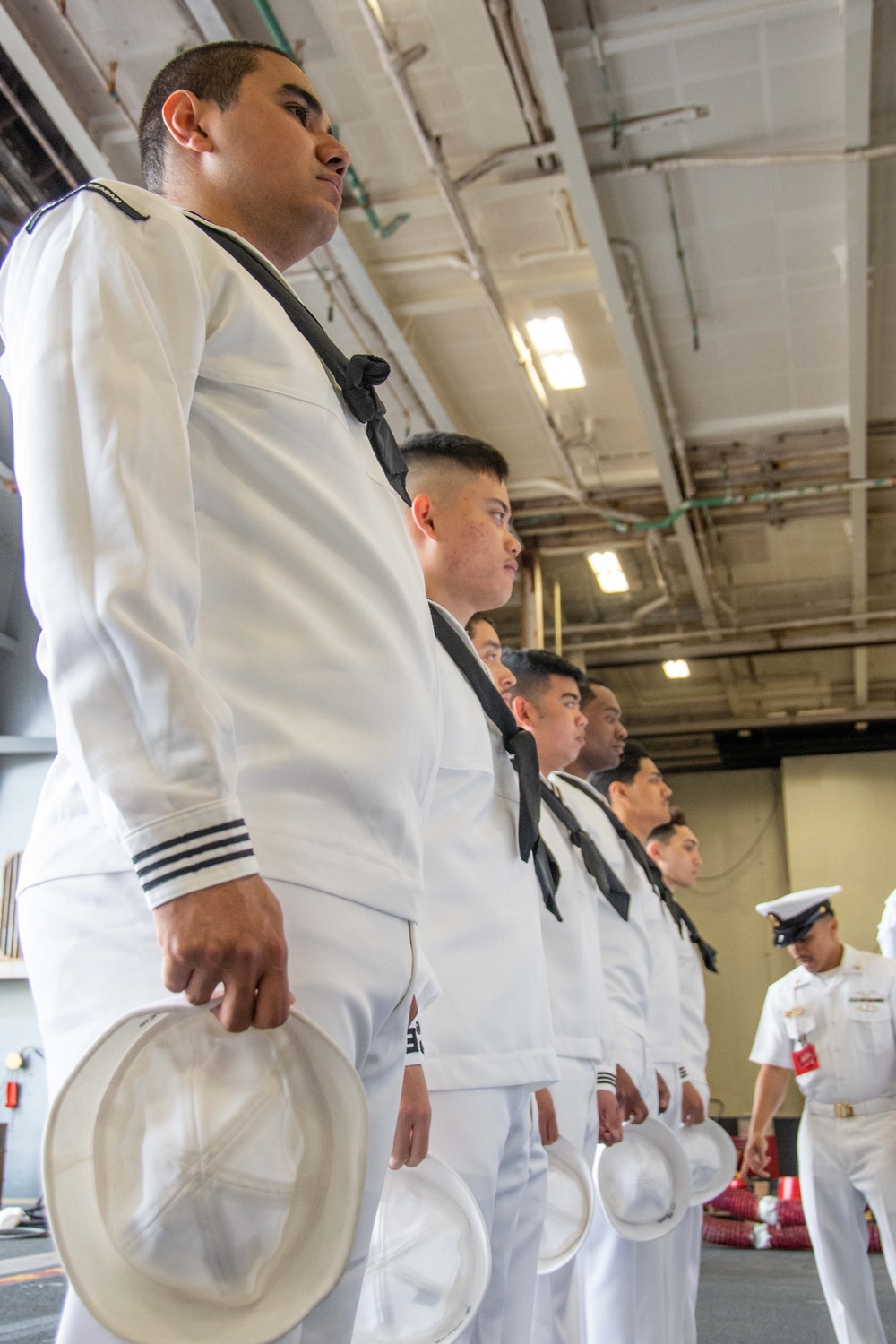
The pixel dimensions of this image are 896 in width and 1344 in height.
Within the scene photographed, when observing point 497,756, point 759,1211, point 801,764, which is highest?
point 801,764

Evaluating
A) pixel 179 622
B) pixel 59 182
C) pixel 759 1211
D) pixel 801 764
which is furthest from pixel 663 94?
pixel 801 764

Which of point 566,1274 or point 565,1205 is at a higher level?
point 565,1205

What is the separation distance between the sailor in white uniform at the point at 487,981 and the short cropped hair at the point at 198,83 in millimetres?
895

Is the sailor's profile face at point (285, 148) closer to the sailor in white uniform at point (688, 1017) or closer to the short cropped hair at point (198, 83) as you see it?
the short cropped hair at point (198, 83)

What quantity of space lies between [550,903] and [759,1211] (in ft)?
26.0

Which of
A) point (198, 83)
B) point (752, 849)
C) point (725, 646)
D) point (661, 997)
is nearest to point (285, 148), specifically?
point (198, 83)

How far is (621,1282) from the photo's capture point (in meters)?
3.45

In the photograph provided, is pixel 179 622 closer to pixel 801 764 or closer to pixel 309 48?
pixel 309 48

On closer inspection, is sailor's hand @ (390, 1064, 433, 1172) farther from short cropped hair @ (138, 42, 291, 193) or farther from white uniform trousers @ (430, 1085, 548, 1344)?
short cropped hair @ (138, 42, 291, 193)

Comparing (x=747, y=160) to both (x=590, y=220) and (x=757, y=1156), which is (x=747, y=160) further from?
(x=757, y=1156)

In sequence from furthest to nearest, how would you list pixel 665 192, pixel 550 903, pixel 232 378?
pixel 665 192 < pixel 550 903 < pixel 232 378

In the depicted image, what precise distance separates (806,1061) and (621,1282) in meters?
2.30

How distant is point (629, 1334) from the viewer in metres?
3.45

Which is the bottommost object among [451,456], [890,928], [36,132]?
[890,928]
